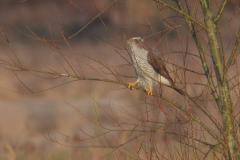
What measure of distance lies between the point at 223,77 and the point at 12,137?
484cm

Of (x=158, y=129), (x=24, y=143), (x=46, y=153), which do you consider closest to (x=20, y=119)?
(x=46, y=153)

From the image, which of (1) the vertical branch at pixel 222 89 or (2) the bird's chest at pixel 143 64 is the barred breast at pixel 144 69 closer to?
(2) the bird's chest at pixel 143 64

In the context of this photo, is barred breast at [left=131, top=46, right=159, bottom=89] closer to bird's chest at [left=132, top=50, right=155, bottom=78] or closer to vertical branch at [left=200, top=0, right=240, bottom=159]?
bird's chest at [left=132, top=50, right=155, bottom=78]

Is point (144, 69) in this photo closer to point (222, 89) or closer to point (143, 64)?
point (143, 64)

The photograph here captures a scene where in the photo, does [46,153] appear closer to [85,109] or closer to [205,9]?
[85,109]

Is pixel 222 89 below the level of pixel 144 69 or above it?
below

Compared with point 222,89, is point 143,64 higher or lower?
higher

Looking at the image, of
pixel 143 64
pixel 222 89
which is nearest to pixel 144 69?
pixel 143 64

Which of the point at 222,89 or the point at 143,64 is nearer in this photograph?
the point at 222,89

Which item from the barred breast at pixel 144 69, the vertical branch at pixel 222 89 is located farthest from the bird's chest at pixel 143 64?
the vertical branch at pixel 222 89

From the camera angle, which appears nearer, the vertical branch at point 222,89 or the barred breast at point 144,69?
the vertical branch at point 222,89

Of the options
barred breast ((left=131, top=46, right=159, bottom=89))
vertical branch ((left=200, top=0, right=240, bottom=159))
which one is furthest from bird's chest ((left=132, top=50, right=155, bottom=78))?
vertical branch ((left=200, top=0, right=240, bottom=159))

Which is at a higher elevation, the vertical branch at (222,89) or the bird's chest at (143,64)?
the bird's chest at (143,64)

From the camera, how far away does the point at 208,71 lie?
2.68m
